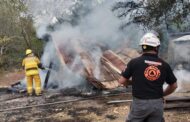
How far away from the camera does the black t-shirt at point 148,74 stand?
14.3 feet

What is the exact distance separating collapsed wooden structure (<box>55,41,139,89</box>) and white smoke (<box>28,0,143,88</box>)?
10 centimetres

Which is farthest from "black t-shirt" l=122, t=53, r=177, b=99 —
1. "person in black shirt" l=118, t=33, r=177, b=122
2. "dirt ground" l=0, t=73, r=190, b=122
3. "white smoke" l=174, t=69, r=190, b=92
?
"white smoke" l=174, t=69, r=190, b=92

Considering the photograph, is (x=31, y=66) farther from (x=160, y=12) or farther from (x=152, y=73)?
(x=152, y=73)

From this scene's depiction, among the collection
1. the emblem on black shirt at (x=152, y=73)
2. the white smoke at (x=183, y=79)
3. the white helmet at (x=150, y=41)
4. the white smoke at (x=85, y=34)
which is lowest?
the white smoke at (x=183, y=79)

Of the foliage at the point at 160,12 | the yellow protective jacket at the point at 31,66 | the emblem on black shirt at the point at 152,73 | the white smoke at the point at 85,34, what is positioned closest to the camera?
the emblem on black shirt at the point at 152,73

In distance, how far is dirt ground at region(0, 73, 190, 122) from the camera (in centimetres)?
818

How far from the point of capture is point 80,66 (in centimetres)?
1239

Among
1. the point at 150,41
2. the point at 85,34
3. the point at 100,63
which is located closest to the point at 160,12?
the point at 100,63

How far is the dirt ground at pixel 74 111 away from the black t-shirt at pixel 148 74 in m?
3.51

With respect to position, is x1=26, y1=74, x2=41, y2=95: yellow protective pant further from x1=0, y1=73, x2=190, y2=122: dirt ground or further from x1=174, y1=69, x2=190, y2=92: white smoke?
x1=174, y1=69, x2=190, y2=92: white smoke

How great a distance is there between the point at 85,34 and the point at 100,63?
106 inches

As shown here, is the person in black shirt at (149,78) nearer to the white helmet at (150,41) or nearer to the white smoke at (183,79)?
the white helmet at (150,41)

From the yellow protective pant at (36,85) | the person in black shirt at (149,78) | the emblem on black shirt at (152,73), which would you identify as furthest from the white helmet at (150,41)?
the yellow protective pant at (36,85)

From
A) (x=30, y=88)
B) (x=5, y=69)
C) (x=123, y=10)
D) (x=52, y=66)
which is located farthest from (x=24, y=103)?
(x=5, y=69)
